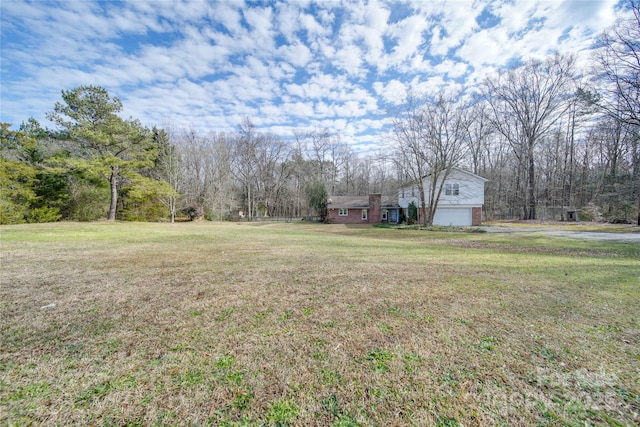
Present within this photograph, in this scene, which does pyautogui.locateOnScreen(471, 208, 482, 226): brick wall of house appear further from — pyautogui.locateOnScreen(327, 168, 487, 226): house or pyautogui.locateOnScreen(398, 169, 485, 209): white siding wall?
pyautogui.locateOnScreen(398, 169, 485, 209): white siding wall

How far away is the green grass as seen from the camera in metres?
1.81

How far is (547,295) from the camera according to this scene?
4297 millimetres

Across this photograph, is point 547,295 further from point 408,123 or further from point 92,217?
point 92,217

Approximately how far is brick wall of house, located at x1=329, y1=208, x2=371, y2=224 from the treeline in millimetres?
2376

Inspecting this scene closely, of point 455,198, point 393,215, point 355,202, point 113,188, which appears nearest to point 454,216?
point 455,198

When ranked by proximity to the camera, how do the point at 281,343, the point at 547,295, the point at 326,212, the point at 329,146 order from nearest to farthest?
the point at 281,343, the point at 547,295, the point at 326,212, the point at 329,146

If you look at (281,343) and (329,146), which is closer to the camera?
(281,343)

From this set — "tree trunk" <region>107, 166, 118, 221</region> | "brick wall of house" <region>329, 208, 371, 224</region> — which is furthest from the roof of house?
"tree trunk" <region>107, 166, 118, 221</region>

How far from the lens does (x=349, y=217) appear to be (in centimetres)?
3081

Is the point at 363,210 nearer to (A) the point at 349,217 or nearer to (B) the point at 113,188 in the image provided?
(A) the point at 349,217

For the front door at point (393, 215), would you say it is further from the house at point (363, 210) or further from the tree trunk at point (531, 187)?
the tree trunk at point (531, 187)

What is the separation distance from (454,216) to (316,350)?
26222mm

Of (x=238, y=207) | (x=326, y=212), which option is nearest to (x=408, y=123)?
(x=326, y=212)

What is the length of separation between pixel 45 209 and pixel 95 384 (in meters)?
26.4
